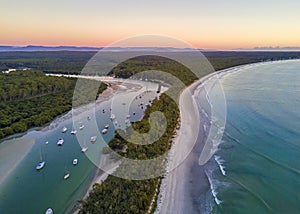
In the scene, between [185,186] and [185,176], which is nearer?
[185,186]

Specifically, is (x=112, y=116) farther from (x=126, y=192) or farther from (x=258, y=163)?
(x=126, y=192)

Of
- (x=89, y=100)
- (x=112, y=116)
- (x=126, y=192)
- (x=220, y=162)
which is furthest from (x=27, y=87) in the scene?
(x=126, y=192)

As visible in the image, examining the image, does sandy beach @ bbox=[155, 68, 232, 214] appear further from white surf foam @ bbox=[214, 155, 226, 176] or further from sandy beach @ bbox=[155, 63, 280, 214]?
white surf foam @ bbox=[214, 155, 226, 176]

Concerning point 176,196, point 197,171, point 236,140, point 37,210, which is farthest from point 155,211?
point 236,140

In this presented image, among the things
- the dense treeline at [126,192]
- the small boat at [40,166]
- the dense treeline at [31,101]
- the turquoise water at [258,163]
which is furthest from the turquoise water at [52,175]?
the turquoise water at [258,163]

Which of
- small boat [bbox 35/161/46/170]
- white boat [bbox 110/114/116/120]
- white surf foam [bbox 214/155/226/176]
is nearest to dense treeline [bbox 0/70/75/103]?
white boat [bbox 110/114/116/120]
